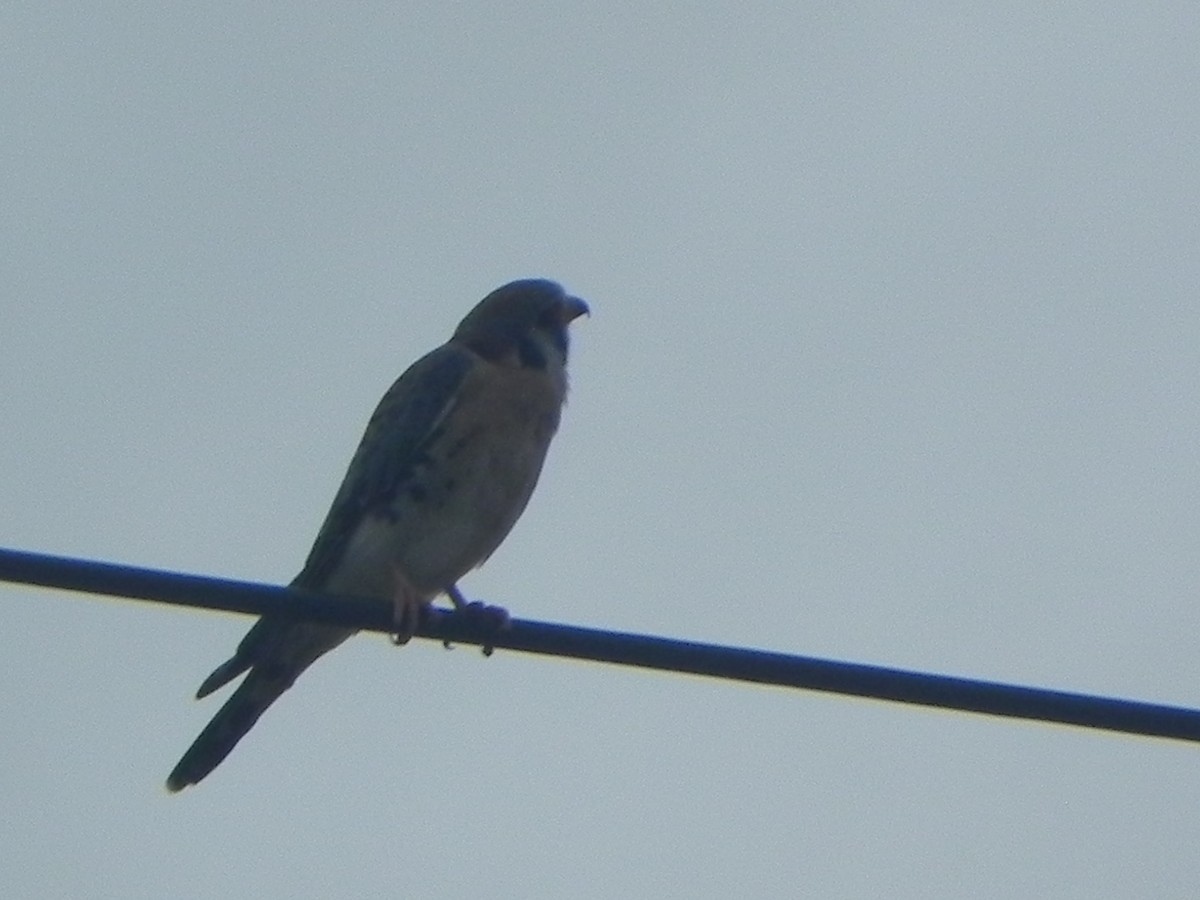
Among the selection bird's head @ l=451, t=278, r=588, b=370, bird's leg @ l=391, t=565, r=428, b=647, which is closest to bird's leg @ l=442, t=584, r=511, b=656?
bird's leg @ l=391, t=565, r=428, b=647

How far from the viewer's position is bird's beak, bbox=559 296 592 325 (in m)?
8.35

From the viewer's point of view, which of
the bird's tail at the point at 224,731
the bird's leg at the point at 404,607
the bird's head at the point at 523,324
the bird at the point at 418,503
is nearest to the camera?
the bird's leg at the point at 404,607

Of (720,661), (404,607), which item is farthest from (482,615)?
(720,661)

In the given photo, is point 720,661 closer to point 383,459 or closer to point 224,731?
point 224,731

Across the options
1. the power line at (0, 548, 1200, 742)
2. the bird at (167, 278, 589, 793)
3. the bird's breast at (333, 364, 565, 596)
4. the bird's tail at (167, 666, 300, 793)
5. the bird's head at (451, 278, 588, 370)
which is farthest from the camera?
the bird's head at (451, 278, 588, 370)

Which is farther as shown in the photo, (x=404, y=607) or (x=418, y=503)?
(x=418, y=503)

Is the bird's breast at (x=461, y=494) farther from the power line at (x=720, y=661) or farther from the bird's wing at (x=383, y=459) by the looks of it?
the power line at (x=720, y=661)

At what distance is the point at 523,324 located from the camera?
8.09 meters

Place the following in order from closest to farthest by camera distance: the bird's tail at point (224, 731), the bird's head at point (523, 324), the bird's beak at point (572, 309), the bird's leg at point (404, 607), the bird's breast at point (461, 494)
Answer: the bird's leg at point (404, 607) → the bird's tail at point (224, 731) → the bird's breast at point (461, 494) → the bird's head at point (523, 324) → the bird's beak at point (572, 309)

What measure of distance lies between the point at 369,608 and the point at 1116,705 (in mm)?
1560

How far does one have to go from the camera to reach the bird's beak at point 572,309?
8352 millimetres

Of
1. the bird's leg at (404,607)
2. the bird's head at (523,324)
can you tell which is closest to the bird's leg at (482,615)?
the bird's leg at (404,607)

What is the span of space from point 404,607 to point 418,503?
1.57 m

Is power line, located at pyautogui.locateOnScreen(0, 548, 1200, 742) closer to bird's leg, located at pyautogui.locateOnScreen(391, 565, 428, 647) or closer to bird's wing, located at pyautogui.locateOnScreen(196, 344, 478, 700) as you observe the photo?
bird's leg, located at pyautogui.locateOnScreen(391, 565, 428, 647)
